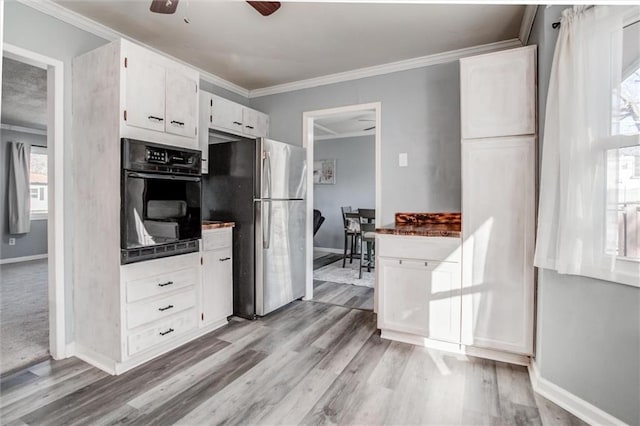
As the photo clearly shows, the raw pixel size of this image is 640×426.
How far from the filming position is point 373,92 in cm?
357

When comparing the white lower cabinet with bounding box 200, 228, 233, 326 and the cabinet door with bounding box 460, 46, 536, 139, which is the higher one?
the cabinet door with bounding box 460, 46, 536, 139

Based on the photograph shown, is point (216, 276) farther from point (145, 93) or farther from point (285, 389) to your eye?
point (145, 93)

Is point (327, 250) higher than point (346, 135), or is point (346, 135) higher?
point (346, 135)

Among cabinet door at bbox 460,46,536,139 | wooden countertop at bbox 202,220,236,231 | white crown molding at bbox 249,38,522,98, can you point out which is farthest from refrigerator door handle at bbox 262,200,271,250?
cabinet door at bbox 460,46,536,139

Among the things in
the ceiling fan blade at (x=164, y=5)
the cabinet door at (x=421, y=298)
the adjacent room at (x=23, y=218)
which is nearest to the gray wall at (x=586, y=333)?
the cabinet door at (x=421, y=298)

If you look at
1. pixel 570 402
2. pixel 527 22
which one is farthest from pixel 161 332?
pixel 527 22

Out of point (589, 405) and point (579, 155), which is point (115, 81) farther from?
point (589, 405)

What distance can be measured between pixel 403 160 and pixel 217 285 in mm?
2039

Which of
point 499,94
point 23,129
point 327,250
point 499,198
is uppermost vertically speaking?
point 23,129

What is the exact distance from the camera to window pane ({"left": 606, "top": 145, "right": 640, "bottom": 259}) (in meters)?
1.73

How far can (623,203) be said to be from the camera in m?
1.77

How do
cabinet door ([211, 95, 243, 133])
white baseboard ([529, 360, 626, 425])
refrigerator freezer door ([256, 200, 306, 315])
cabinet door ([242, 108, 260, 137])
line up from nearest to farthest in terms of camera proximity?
1. white baseboard ([529, 360, 626, 425])
2. refrigerator freezer door ([256, 200, 306, 315])
3. cabinet door ([211, 95, 243, 133])
4. cabinet door ([242, 108, 260, 137])

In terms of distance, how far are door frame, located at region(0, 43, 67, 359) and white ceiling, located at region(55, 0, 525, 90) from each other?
0.56 metres

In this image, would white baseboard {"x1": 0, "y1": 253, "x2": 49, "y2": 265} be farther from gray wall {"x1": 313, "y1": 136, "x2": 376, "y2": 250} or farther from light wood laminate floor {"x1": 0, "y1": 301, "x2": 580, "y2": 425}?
gray wall {"x1": 313, "y1": 136, "x2": 376, "y2": 250}
